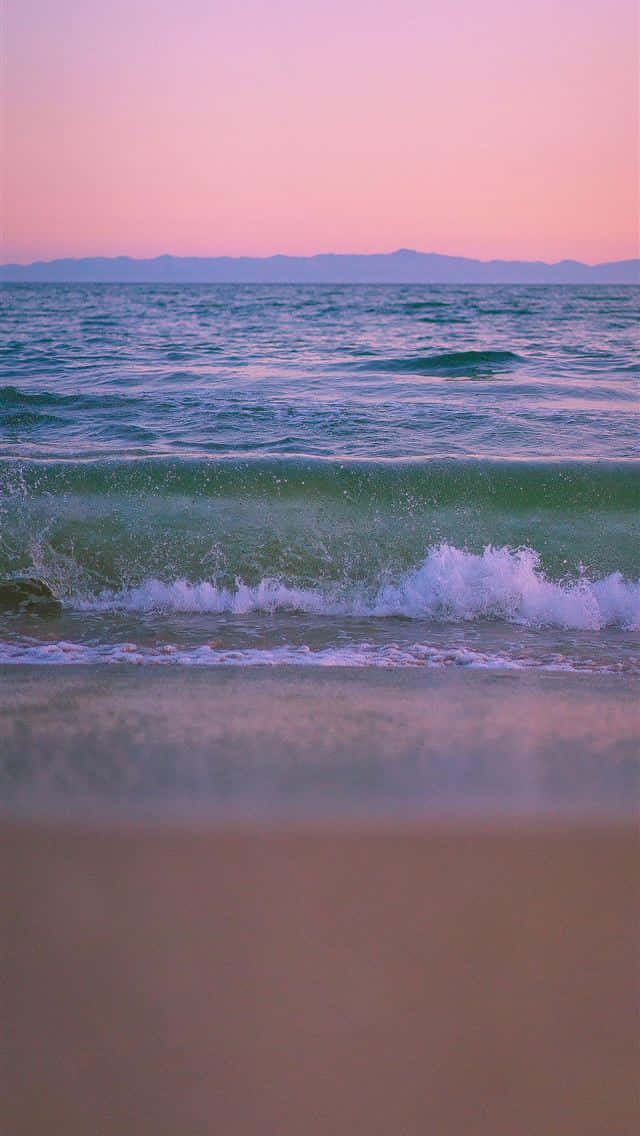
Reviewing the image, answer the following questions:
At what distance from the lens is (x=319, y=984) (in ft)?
6.71

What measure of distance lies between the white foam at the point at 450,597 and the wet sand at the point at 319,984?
10.4ft

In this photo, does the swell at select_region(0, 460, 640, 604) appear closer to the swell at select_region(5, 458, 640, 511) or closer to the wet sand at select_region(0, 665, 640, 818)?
the swell at select_region(5, 458, 640, 511)

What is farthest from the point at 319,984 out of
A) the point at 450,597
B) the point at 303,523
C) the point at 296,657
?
the point at 303,523

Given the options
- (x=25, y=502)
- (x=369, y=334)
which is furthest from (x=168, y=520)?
(x=369, y=334)

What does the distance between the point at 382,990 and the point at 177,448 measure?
704 centimetres

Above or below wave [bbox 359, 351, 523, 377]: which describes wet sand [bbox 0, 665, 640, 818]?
below

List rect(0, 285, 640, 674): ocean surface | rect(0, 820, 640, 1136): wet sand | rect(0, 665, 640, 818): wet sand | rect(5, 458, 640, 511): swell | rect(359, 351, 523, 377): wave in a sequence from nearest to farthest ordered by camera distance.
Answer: rect(0, 820, 640, 1136): wet sand
rect(0, 665, 640, 818): wet sand
rect(0, 285, 640, 674): ocean surface
rect(5, 458, 640, 511): swell
rect(359, 351, 523, 377): wave

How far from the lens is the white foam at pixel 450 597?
5766 mm

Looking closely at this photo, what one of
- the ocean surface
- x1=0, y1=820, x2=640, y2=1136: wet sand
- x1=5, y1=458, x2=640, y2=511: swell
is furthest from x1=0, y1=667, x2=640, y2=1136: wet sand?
x1=5, y1=458, x2=640, y2=511: swell

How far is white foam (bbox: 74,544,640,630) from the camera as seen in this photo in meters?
5.77

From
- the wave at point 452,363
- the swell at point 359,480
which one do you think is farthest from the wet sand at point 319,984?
the wave at point 452,363

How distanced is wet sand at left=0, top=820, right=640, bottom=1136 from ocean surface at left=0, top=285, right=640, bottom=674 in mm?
2158

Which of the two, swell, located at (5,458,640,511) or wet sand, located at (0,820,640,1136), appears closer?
wet sand, located at (0,820,640,1136)

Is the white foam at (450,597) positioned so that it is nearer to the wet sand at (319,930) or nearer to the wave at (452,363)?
the wet sand at (319,930)
